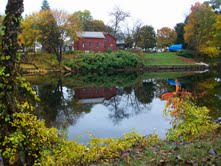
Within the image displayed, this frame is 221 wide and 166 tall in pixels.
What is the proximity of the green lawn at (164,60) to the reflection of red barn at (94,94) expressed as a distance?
1001 inches

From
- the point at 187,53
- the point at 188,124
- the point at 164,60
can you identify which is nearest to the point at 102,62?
the point at 164,60

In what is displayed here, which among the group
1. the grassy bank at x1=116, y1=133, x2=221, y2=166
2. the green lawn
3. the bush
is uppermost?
the bush

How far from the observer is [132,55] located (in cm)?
4706

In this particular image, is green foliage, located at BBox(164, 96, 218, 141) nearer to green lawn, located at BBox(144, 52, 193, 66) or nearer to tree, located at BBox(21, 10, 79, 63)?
tree, located at BBox(21, 10, 79, 63)

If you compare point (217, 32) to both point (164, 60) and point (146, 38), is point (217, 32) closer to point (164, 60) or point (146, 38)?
point (164, 60)

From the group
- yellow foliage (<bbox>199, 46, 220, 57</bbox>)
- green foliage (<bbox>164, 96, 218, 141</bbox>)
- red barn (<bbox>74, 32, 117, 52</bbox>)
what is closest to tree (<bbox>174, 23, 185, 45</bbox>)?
yellow foliage (<bbox>199, 46, 220, 57</bbox>)

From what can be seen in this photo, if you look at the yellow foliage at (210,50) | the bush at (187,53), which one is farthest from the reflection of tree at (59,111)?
the bush at (187,53)

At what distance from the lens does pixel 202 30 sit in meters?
49.9

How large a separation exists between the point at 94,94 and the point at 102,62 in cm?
2209

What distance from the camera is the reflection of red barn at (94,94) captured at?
2061 cm

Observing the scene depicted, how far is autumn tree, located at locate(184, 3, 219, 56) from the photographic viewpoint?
161ft

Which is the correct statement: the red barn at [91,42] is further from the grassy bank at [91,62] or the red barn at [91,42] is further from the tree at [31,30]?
the tree at [31,30]

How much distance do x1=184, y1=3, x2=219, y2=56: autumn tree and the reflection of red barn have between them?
3027 cm

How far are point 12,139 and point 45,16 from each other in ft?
141
